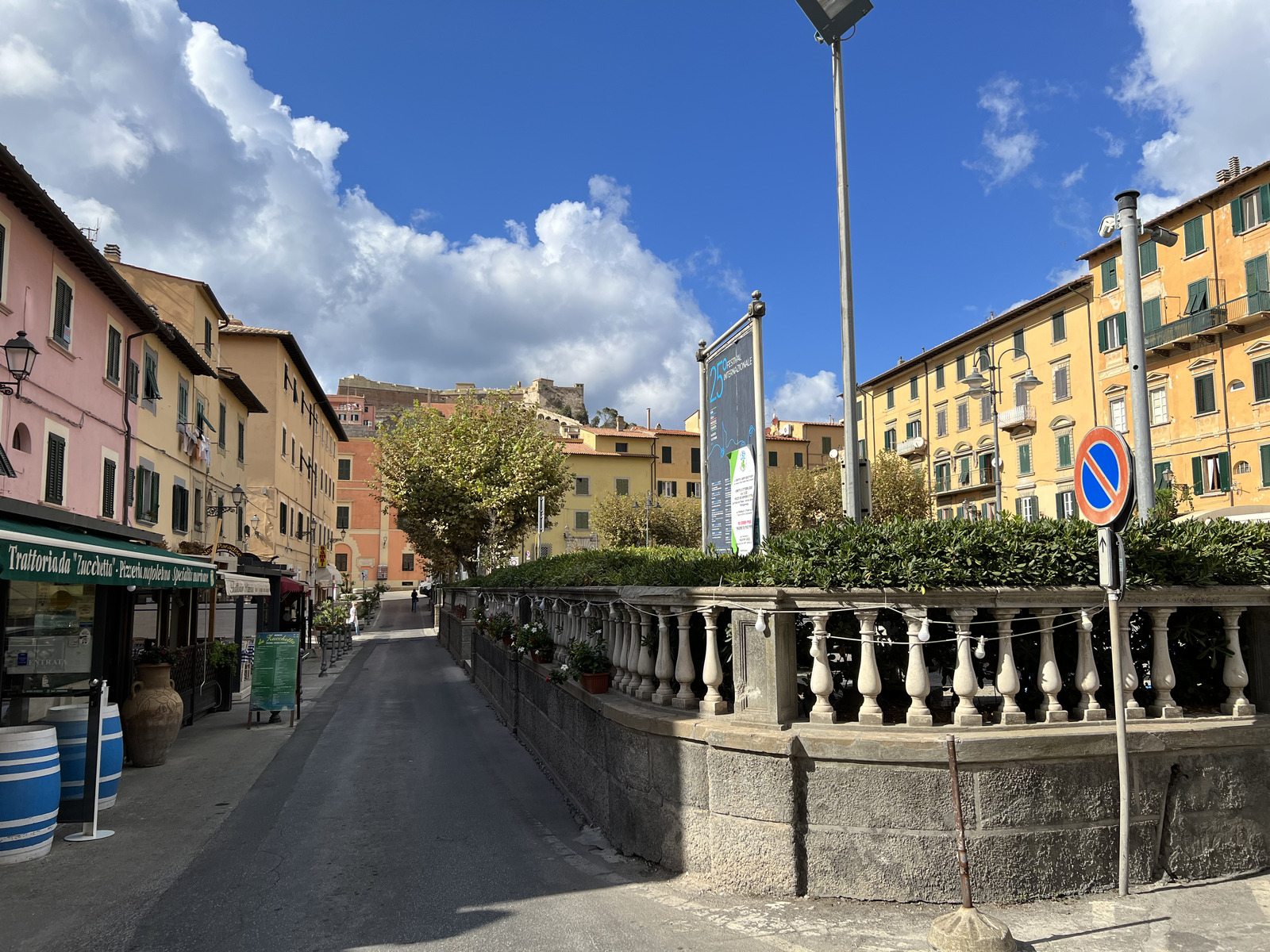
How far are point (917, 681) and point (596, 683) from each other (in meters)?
3.05

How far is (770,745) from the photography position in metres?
5.05

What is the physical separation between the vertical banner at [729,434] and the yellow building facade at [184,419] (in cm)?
1621

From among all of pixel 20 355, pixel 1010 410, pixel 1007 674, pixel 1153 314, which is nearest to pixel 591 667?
pixel 1007 674

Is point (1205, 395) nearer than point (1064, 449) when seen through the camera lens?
Yes

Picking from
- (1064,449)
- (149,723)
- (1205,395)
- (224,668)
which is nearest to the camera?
(149,723)

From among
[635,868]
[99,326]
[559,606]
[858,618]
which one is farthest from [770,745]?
[99,326]

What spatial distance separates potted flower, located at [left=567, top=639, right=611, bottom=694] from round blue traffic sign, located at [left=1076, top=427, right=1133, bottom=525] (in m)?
3.99

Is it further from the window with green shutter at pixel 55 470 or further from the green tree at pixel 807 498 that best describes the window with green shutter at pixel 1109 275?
the window with green shutter at pixel 55 470

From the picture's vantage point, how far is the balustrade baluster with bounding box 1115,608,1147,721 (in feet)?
16.9

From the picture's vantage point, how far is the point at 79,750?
7555 mm

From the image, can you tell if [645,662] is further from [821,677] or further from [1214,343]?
[1214,343]

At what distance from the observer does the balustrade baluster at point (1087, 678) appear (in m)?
5.21

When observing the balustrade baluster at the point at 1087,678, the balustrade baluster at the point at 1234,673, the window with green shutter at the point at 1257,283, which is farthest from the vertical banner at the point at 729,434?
the window with green shutter at the point at 1257,283

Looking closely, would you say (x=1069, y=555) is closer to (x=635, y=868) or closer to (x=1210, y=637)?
(x=1210, y=637)
